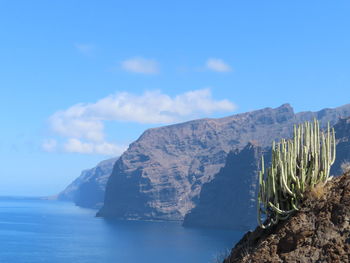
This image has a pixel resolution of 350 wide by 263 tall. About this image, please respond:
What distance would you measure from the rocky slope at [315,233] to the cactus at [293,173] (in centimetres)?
29

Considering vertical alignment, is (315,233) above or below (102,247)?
above

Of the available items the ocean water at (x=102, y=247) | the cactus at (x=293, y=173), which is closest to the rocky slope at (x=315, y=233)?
the cactus at (x=293, y=173)

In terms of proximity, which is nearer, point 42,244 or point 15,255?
point 15,255

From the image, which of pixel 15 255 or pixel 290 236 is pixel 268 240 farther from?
pixel 15 255

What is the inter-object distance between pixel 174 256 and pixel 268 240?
125 metres

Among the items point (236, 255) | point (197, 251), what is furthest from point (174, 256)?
point (236, 255)

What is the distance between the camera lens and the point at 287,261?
11352mm

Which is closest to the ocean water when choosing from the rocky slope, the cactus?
the cactus

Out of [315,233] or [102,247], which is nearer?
[315,233]

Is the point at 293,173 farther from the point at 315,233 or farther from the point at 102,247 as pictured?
the point at 102,247

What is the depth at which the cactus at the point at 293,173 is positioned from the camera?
1259 centimetres

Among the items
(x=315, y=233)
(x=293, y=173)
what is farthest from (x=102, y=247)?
(x=315, y=233)

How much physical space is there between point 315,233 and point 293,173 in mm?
1762

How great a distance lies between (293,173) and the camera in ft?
41.7
